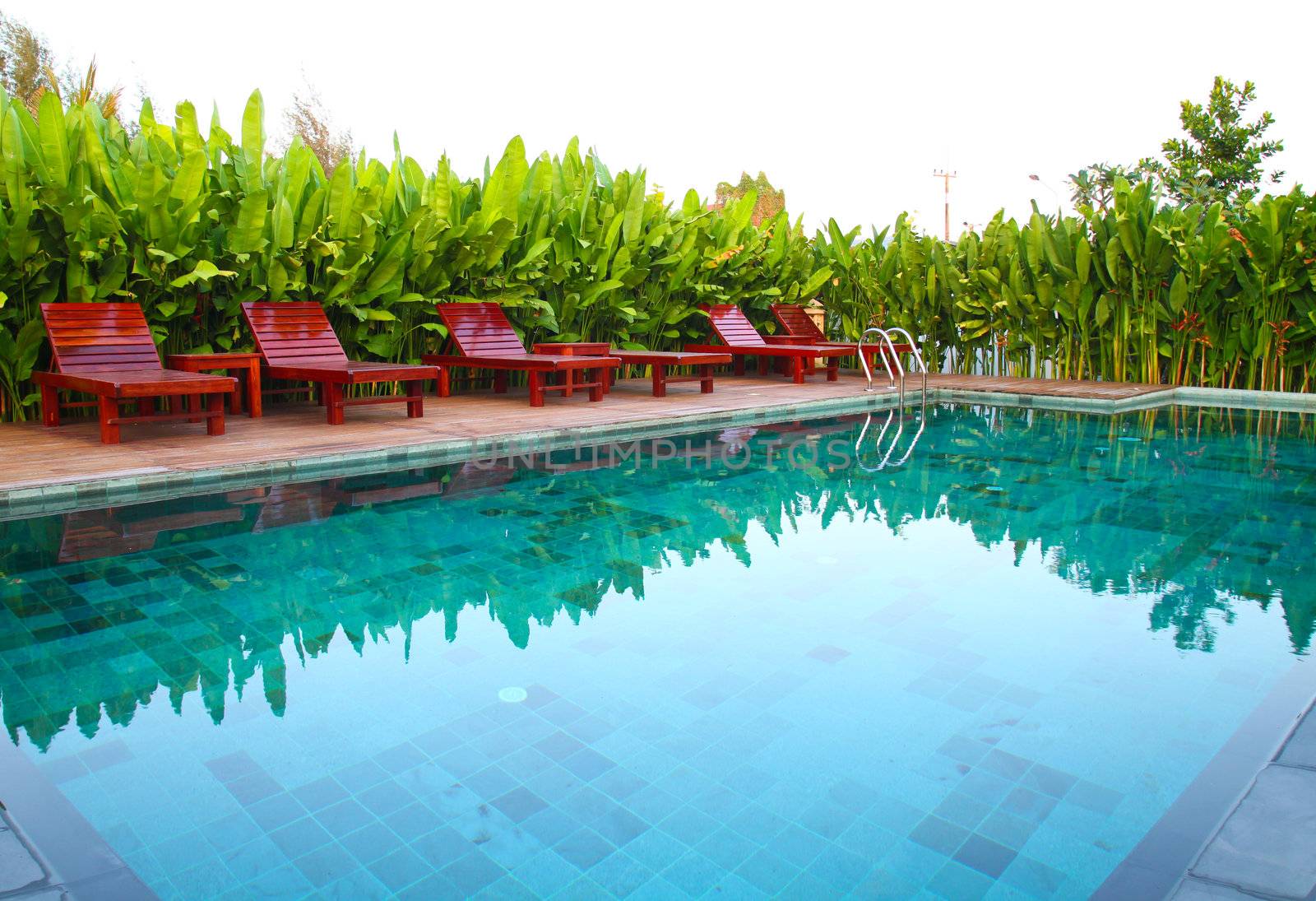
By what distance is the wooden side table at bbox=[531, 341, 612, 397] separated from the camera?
943cm

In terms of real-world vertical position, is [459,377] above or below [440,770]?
above

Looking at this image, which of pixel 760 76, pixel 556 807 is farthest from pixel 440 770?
pixel 760 76

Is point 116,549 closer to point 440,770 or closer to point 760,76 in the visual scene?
point 440,770

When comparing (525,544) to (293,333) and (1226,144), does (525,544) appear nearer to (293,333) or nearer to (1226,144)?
(293,333)

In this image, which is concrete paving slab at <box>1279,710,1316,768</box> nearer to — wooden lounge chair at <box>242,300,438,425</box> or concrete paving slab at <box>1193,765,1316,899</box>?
concrete paving slab at <box>1193,765,1316,899</box>

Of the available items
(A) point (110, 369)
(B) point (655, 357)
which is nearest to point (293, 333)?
(A) point (110, 369)

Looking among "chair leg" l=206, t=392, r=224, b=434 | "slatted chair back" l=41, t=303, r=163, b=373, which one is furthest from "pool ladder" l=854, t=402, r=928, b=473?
"slatted chair back" l=41, t=303, r=163, b=373

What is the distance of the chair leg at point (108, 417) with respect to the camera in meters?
6.48

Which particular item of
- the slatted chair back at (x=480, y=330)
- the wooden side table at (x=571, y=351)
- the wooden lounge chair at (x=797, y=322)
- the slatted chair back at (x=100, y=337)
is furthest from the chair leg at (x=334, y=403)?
the wooden lounge chair at (x=797, y=322)

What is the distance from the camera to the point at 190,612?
12.2 feet

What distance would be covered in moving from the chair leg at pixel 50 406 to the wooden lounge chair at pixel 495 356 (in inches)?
124

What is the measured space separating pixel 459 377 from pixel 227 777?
27.1 feet

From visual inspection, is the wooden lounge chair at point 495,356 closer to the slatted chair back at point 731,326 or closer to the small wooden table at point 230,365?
the small wooden table at point 230,365

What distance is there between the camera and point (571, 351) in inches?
382
